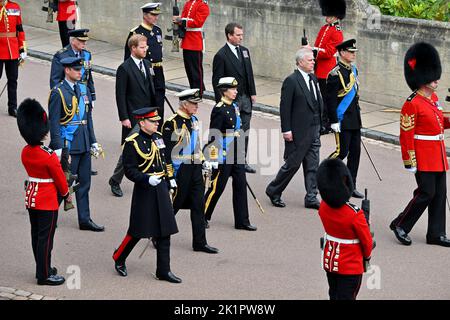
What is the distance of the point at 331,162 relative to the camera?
370 inches

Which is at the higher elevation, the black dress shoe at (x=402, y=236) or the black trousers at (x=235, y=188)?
the black trousers at (x=235, y=188)

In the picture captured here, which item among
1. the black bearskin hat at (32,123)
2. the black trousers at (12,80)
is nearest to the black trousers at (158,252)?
the black bearskin hat at (32,123)

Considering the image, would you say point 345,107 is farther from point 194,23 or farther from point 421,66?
point 194,23

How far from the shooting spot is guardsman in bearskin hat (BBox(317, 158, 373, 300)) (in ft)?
30.3

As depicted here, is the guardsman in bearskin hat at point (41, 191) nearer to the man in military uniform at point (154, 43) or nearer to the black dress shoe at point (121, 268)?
the black dress shoe at point (121, 268)

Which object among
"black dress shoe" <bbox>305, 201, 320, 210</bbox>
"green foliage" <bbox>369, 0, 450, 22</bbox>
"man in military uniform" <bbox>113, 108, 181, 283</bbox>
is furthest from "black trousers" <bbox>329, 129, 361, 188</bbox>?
"green foliage" <bbox>369, 0, 450, 22</bbox>

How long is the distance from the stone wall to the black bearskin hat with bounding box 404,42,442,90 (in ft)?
13.0

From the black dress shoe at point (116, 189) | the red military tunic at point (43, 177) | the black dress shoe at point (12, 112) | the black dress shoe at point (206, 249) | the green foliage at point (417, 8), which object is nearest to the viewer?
the red military tunic at point (43, 177)

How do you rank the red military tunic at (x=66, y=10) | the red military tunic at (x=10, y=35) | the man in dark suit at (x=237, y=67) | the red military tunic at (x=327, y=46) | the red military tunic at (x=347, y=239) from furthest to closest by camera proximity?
the red military tunic at (x=66, y=10)
the red military tunic at (x=10, y=35)
the red military tunic at (x=327, y=46)
the man in dark suit at (x=237, y=67)
the red military tunic at (x=347, y=239)

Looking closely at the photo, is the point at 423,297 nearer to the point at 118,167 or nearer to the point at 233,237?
the point at 233,237

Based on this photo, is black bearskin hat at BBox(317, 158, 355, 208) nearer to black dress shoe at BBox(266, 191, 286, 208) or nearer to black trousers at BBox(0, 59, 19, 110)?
black dress shoe at BBox(266, 191, 286, 208)

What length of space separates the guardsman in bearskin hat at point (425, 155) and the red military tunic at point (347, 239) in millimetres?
2472

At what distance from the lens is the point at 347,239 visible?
9.30 metres

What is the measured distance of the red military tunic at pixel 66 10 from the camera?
18.8 metres
